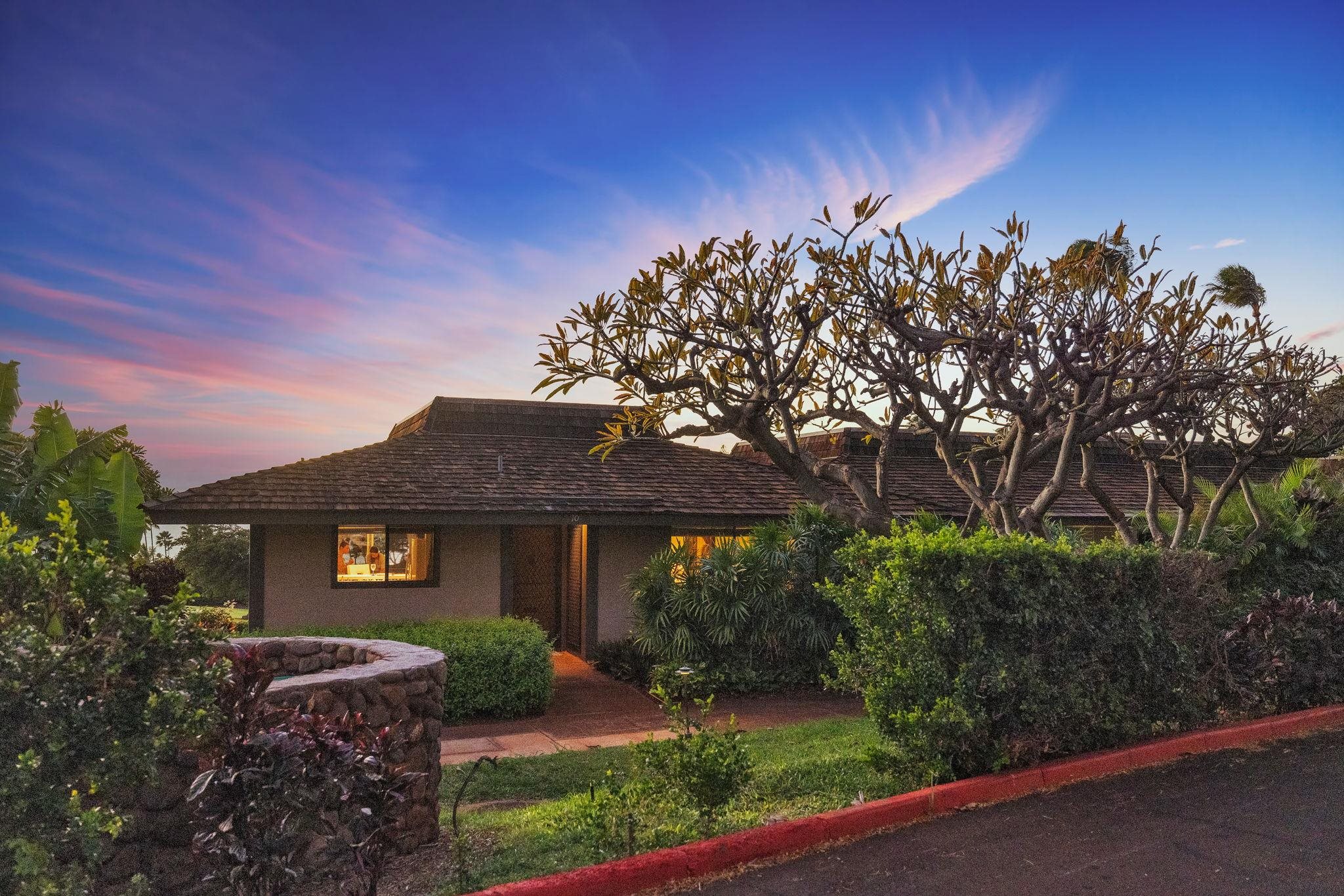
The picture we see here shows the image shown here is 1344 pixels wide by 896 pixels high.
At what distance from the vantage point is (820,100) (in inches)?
452

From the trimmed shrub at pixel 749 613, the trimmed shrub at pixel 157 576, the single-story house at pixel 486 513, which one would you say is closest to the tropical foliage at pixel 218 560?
the trimmed shrub at pixel 157 576

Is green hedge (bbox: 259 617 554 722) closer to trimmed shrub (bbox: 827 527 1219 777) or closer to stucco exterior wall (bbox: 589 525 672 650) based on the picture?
stucco exterior wall (bbox: 589 525 672 650)

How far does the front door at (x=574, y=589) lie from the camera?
53.5 feet

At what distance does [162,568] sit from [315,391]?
4541 millimetres

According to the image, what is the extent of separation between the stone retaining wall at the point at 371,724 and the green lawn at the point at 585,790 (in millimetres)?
519

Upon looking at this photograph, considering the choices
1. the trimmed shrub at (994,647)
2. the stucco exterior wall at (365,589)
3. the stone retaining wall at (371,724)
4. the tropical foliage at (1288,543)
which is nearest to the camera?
the stone retaining wall at (371,724)

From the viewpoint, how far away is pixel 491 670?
11141 millimetres

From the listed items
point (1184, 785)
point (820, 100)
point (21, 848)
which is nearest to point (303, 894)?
point (21, 848)

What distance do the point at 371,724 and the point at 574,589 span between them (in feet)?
37.3

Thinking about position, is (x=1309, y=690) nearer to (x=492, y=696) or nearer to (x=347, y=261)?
(x=492, y=696)

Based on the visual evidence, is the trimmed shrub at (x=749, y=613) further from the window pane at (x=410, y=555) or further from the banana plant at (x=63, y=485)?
the banana plant at (x=63, y=485)

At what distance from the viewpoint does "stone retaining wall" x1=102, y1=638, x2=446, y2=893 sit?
4.67 m

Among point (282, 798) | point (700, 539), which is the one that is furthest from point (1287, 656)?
point (282, 798)

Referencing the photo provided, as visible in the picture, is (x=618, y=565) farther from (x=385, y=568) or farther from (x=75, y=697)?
(x=75, y=697)
